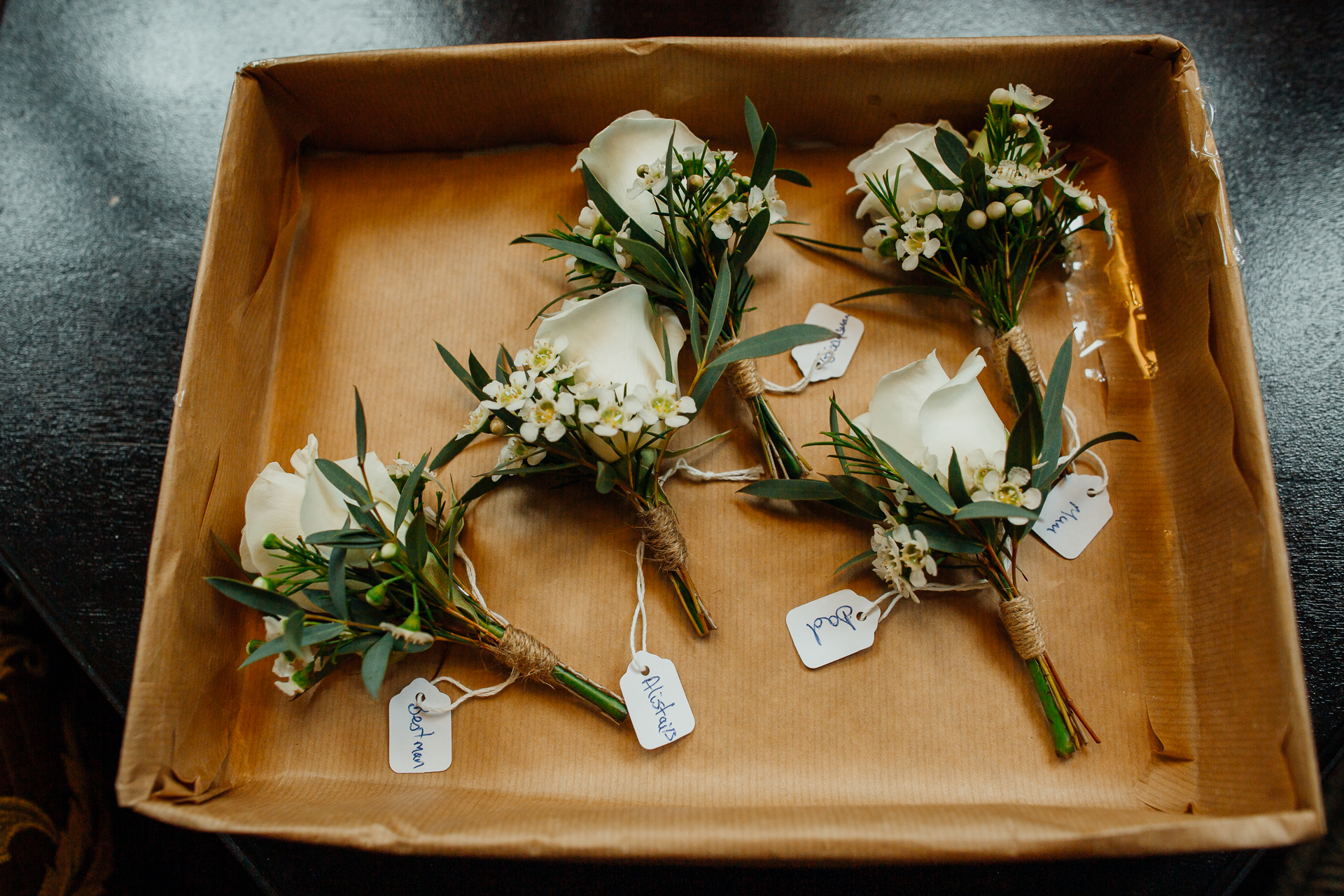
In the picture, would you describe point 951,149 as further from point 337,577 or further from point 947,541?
point 337,577

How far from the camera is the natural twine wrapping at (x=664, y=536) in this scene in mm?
975

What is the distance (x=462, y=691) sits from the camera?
1.00m

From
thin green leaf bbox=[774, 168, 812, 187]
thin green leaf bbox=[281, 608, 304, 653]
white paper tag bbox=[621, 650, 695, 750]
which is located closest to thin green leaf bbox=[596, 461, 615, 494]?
white paper tag bbox=[621, 650, 695, 750]

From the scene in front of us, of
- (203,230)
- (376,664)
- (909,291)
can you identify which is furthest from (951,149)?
(203,230)

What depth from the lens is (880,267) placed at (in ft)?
3.84

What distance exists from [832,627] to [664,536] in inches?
10.4

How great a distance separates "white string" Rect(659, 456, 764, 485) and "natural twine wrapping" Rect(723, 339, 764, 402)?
0.34 feet

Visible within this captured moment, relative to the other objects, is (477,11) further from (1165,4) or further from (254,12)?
(1165,4)

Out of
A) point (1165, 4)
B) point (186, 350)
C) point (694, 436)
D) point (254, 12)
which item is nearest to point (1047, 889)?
point (694, 436)

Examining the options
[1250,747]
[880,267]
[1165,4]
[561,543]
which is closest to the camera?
[1250,747]

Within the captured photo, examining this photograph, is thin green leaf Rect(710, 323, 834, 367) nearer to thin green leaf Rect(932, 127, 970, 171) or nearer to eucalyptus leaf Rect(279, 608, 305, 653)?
thin green leaf Rect(932, 127, 970, 171)

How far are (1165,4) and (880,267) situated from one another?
724 millimetres

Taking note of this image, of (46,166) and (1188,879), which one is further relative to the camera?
(46,166)

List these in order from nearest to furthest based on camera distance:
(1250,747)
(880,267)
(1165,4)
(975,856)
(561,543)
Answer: (975,856) < (1250,747) < (561,543) < (880,267) < (1165,4)
